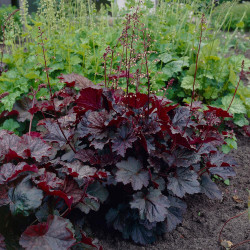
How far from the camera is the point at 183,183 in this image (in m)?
1.87

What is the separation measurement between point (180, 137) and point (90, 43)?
6.97 feet

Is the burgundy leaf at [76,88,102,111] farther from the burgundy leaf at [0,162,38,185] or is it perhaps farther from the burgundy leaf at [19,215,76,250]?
the burgundy leaf at [19,215,76,250]

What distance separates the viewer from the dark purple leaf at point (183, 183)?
183 cm

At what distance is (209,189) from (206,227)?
283 millimetres

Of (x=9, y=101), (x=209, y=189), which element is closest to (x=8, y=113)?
(x=9, y=101)

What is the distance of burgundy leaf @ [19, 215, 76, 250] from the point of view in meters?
1.36

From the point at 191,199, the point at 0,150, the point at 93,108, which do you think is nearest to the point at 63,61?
the point at 93,108

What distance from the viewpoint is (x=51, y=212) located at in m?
1.60

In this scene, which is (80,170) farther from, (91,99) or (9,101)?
(9,101)

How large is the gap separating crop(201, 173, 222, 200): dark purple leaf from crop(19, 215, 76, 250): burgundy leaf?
3.68 ft

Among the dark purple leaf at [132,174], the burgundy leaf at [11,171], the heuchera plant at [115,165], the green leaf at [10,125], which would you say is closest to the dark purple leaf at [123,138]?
the heuchera plant at [115,165]

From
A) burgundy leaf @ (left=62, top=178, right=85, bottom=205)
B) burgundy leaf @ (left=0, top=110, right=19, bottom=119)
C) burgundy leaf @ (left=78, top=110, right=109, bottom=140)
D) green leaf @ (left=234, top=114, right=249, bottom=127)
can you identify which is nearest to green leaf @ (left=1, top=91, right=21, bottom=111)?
burgundy leaf @ (left=0, top=110, right=19, bottom=119)

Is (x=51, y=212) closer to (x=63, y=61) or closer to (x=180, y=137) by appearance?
(x=180, y=137)

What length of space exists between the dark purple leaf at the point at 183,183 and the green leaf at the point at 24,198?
0.80 metres
